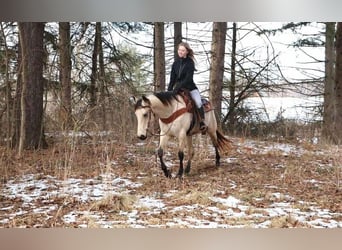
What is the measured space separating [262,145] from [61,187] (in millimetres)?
1459

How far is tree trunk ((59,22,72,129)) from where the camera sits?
3.25 metres

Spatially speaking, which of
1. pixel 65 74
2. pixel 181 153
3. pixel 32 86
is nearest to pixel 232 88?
pixel 181 153

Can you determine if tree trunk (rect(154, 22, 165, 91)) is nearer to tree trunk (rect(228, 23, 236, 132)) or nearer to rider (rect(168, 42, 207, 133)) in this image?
rider (rect(168, 42, 207, 133))

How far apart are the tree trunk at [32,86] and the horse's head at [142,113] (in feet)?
2.20

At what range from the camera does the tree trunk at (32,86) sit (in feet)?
10.7

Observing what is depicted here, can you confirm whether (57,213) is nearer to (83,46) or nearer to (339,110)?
(83,46)

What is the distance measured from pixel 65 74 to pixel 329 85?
1842mm

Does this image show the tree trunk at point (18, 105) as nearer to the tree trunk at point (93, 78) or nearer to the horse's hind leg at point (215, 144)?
the tree trunk at point (93, 78)

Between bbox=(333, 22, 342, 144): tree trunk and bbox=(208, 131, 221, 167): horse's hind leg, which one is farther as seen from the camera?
bbox=(208, 131, 221, 167): horse's hind leg

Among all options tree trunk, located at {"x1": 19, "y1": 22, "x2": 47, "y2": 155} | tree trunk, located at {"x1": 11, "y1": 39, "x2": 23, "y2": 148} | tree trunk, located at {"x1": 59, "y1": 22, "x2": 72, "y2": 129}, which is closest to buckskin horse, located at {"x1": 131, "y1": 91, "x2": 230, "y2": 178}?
tree trunk, located at {"x1": 59, "y1": 22, "x2": 72, "y2": 129}

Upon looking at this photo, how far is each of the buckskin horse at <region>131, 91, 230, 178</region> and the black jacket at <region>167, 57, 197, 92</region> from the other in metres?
0.08

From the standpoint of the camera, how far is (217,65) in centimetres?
325

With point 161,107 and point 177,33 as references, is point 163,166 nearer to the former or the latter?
point 161,107

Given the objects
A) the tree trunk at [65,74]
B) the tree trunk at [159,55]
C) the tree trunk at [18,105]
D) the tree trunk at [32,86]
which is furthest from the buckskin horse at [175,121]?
the tree trunk at [18,105]
